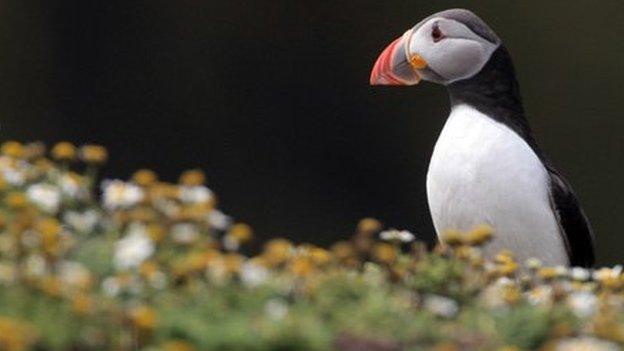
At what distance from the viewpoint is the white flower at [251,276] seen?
4.19 metres

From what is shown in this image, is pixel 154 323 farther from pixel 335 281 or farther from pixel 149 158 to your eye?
pixel 149 158

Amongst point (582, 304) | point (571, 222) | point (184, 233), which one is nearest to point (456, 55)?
point (571, 222)

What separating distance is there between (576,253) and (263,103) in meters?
7.96

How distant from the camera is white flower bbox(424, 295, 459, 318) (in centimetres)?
431

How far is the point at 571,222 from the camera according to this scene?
6.42 m

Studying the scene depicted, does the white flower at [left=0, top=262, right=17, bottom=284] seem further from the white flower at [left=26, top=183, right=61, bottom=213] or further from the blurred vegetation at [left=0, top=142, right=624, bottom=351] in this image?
the white flower at [left=26, top=183, right=61, bottom=213]

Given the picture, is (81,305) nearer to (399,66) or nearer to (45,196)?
(45,196)

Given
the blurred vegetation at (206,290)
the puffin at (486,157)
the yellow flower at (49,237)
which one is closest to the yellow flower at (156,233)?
the blurred vegetation at (206,290)

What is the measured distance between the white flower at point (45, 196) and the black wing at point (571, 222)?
7.55 ft

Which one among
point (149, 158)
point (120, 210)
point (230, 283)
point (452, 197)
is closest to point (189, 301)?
point (230, 283)

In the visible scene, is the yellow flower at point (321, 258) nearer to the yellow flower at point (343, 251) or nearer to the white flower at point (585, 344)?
the yellow flower at point (343, 251)

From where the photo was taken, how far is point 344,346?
3.94 m

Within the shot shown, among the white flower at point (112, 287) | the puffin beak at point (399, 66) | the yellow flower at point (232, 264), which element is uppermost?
the puffin beak at point (399, 66)

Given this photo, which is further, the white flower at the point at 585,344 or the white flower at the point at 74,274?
the white flower at the point at 74,274
